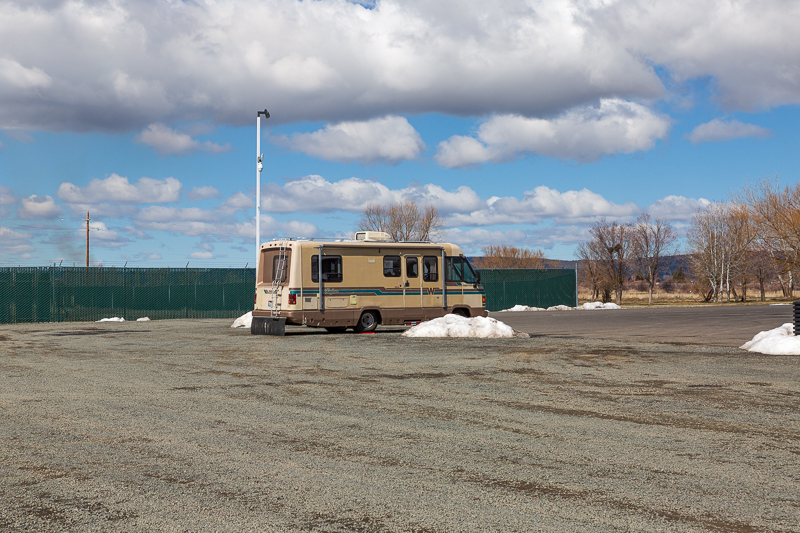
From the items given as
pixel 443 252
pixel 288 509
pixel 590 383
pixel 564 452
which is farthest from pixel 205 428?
pixel 443 252

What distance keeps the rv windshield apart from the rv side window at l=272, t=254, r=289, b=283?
4882 mm

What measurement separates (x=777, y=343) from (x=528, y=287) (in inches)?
1158

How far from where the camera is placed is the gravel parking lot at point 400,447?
461 cm

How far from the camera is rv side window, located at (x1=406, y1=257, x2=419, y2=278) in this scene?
21.4m

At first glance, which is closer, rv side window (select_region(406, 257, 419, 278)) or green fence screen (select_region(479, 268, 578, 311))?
rv side window (select_region(406, 257, 419, 278))

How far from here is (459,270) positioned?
22.1 m

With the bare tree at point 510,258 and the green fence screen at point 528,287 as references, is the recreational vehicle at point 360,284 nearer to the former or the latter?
the green fence screen at point 528,287

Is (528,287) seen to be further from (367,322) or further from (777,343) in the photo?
(777,343)

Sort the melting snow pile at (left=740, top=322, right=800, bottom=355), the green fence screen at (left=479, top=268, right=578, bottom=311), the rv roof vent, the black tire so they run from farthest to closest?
the green fence screen at (left=479, top=268, right=578, bottom=311)
the rv roof vent
the black tire
the melting snow pile at (left=740, top=322, right=800, bottom=355)

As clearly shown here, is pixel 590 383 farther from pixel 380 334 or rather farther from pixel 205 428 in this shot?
pixel 380 334

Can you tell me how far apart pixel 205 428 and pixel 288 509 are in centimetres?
285

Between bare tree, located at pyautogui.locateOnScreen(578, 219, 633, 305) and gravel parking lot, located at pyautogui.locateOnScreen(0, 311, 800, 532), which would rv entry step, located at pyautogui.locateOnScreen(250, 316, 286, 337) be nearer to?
gravel parking lot, located at pyautogui.locateOnScreen(0, 311, 800, 532)

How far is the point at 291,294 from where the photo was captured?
19812 millimetres

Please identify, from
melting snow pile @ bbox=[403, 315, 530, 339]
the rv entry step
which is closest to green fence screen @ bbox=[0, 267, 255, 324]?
the rv entry step
